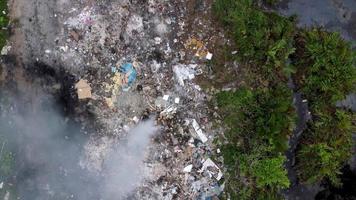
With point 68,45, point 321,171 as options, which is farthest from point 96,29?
point 321,171

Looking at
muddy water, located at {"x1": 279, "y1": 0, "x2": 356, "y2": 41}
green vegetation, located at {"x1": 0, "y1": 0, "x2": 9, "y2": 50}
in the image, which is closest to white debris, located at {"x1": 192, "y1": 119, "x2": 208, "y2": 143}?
muddy water, located at {"x1": 279, "y1": 0, "x2": 356, "y2": 41}

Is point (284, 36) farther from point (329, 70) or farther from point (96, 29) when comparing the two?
point (96, 29)

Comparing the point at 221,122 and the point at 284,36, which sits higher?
the point at 284,36

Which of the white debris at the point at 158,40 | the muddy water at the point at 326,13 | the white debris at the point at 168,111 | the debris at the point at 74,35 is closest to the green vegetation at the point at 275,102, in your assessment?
the muddy water at the point at 326,13

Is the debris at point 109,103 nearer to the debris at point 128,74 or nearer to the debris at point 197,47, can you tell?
the debris at point 128,74

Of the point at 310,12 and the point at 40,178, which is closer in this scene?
the point at 40,178

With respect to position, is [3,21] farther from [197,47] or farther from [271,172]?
[271,172]

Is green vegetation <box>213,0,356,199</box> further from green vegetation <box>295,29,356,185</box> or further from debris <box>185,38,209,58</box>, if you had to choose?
debris <box>185,38,209,58</box>
